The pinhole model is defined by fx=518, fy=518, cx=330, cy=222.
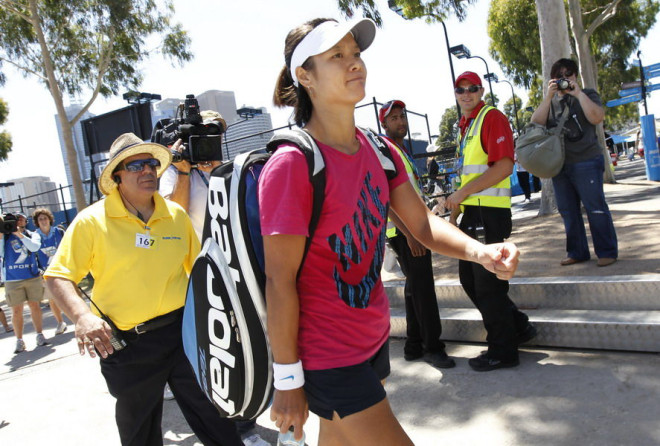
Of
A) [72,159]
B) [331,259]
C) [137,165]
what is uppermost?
[72,159]

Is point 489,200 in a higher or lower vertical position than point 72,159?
lower

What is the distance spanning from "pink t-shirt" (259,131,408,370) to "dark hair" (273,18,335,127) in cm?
23

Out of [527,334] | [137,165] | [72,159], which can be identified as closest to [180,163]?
[137,165]

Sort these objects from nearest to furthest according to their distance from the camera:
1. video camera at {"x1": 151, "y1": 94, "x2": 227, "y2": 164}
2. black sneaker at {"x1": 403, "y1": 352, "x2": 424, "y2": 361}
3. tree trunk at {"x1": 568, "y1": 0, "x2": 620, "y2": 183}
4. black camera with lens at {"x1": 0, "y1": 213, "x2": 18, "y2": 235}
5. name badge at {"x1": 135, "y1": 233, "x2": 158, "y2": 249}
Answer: name badge at {"x1": 135, "y1": 233, "x2": 158, "y2": 249} → video camera at {"x1": 151, "y1": 94, "x2": 227, "y2": 164} → black sneaker at {"x1": 403, "y1": 352, "x2": 424, "y2": 361} → black camera with lens at {"x1": 0, "y1": 213, "x2": 18, "y2": 235} → tree trunk at {"x1": 568, "y1": 0, "x2": 620, "y2": 183}

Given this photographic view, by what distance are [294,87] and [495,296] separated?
2356 millimetres

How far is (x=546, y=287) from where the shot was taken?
14.0 feet

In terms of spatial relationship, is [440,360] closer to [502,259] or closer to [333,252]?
[502,259]

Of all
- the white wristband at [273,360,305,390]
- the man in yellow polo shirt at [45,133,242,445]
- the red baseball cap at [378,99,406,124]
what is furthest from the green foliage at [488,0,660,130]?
the white wristband at [273,360,305,390]

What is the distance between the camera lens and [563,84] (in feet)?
15.5

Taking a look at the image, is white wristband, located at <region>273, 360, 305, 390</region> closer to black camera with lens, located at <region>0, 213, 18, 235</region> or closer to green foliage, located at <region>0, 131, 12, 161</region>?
black camera with lens, located at <region>0, 213, 18, 235</region>

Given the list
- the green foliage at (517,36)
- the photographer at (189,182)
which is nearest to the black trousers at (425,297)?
the photographer at (189,182)

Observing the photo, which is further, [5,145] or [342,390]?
[5,145]

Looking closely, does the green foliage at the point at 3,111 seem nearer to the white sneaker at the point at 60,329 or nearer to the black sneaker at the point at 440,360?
the white sneaker at the point at 60,329

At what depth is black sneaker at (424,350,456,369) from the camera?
154 inches
